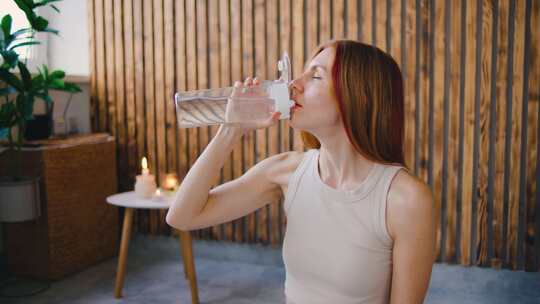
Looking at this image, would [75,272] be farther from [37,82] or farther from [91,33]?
[91,33]

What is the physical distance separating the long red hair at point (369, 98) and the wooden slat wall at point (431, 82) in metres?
2.27

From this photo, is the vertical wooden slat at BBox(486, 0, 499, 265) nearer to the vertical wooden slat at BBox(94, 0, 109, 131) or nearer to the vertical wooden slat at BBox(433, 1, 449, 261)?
the vertical wooden slat at BBox(433, 1, 449, 261)

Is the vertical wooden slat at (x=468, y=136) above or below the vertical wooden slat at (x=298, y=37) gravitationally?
below

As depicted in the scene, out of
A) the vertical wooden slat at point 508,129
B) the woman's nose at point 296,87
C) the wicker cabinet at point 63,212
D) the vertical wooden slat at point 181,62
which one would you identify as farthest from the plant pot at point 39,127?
the vertical wooden slat at point 508,129

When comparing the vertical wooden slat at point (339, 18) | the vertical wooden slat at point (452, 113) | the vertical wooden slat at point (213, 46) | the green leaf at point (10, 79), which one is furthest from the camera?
the vertical wooden slat at point (213, 46)

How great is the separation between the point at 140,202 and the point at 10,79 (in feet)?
3.40

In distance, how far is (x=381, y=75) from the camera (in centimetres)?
120

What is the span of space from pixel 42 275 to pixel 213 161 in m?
2.76

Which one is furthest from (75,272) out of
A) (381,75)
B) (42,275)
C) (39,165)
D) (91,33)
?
(381,75)

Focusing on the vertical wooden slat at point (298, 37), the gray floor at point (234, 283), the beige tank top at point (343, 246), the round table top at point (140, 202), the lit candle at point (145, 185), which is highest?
the vertical wooden slat at point (298, 37)

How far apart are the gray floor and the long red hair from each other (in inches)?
85.1

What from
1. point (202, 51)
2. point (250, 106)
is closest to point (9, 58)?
point (202, 51)

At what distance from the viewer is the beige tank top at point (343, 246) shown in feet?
3.89

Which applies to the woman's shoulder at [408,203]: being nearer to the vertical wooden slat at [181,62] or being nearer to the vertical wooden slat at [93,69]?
the vertical wooden slat at [181,62]
